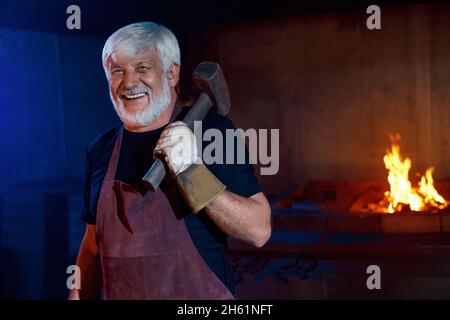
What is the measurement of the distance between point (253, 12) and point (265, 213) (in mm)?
3643

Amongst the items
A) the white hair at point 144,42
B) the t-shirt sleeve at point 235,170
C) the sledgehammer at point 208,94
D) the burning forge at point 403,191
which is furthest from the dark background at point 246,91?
the t-shirt sleeve at point 235,170

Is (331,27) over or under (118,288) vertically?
over

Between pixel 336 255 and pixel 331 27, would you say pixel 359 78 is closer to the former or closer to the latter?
pixel 331 27

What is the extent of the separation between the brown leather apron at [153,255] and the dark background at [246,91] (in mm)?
3088

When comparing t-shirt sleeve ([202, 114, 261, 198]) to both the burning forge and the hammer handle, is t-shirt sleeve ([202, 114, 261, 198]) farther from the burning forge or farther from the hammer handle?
the burning forge

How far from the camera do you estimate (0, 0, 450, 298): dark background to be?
16.8ft

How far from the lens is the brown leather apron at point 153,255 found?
84.0 inches

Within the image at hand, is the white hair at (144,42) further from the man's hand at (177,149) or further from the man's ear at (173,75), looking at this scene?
the man's hand at (177,149)

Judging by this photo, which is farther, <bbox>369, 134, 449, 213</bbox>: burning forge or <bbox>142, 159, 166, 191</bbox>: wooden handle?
<bbox>369, 134, 449, 213</bbox>: burning forge

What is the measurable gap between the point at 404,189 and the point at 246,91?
7.31ft

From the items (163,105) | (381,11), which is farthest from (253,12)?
(163,105)

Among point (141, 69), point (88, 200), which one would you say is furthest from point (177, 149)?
point (88, 200)

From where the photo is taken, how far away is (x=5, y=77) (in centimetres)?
586

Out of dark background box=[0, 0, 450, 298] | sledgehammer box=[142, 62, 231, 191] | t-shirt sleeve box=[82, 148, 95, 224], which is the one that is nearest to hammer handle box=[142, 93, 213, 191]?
sledgehammer box=[142, 62, 231, 191]
